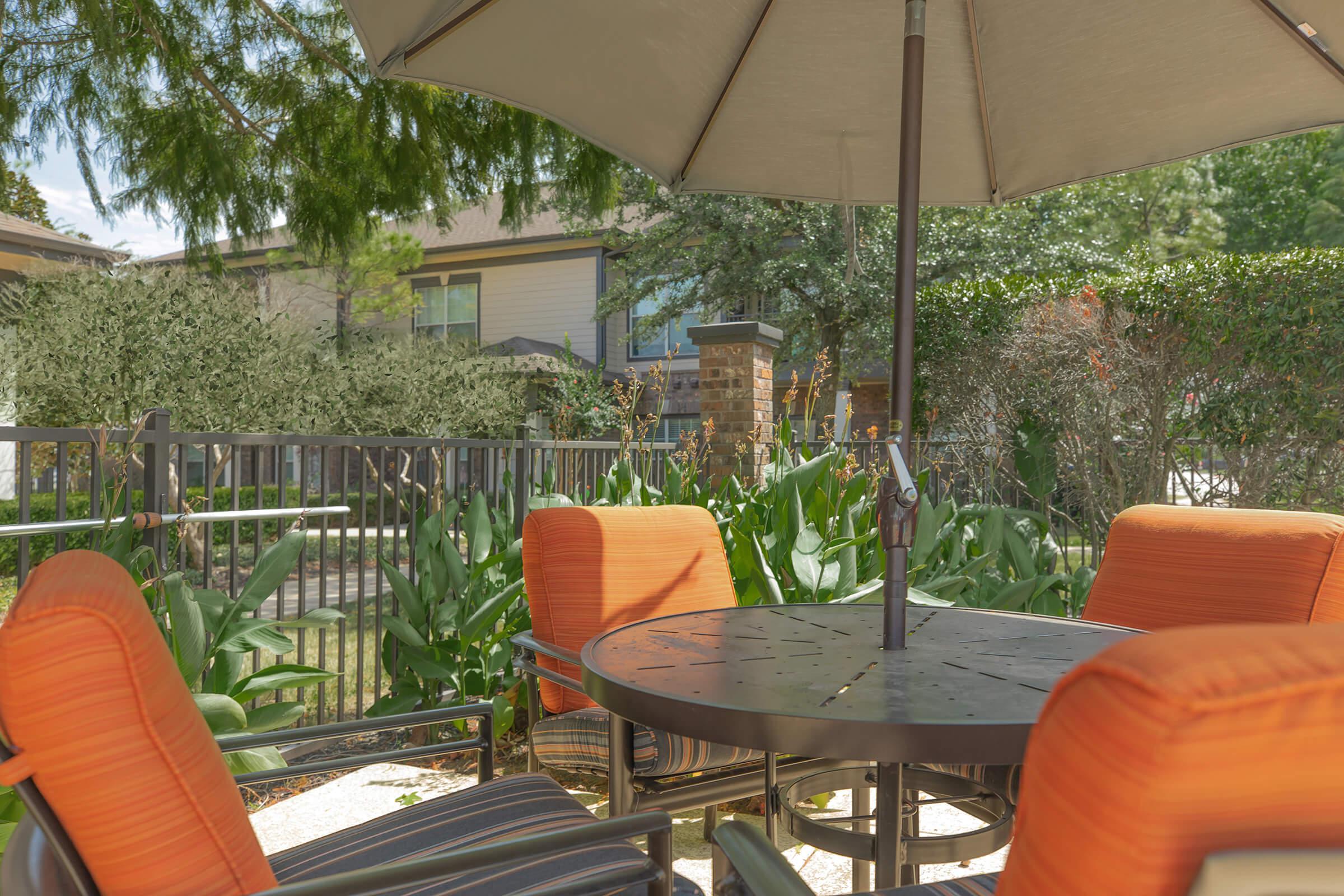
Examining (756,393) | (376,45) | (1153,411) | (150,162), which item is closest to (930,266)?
(1153,411)

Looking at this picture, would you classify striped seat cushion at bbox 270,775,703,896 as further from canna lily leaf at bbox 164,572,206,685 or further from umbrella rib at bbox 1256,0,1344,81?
umbrella rib at bbox 1256,0,1344,81

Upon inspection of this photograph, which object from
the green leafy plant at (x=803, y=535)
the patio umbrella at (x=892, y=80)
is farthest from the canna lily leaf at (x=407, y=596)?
the patio umbrella at (x=892, y=80)

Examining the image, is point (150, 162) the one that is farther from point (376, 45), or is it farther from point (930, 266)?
point (930, 266)

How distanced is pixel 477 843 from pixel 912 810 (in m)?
0.93

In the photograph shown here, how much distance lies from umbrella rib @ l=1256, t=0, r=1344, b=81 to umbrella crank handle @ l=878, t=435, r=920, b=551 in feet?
6.27

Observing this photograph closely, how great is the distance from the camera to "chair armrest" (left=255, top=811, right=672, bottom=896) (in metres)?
1.06

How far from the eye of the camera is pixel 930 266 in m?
14.4

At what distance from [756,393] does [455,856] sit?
219 inches

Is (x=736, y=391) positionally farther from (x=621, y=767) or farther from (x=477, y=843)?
(x=477, y=843)

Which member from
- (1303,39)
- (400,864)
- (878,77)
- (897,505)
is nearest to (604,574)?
(897,505)

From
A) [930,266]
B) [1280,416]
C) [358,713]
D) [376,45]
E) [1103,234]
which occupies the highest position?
[1103,234]

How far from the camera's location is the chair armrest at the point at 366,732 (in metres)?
1.75

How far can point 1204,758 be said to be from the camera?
1.72 feet

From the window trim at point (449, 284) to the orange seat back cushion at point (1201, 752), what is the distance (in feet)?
A: 62.3
